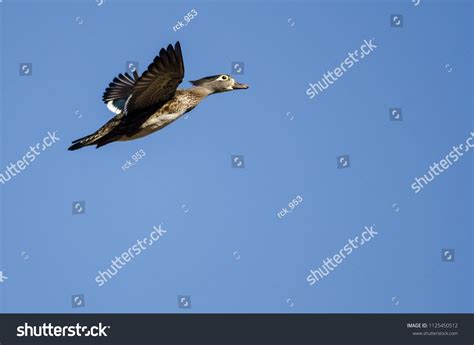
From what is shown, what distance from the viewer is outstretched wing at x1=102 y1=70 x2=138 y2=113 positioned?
2114 cm

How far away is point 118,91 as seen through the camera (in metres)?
21.8

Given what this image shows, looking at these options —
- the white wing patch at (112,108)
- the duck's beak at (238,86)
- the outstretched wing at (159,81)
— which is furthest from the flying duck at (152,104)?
the white wing patch at (112,108)

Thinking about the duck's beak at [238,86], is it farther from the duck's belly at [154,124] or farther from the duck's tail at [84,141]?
the duck's tail at [84,141]

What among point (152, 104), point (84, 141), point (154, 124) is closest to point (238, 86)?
point (152, 104)

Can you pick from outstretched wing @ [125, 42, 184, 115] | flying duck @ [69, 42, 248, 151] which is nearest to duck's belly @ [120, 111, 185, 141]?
flying duck @ [69, 42, 248, 151]

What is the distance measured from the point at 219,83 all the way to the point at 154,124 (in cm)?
183

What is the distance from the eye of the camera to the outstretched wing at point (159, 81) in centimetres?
1727

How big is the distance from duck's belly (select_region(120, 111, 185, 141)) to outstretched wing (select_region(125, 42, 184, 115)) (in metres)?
0.29
